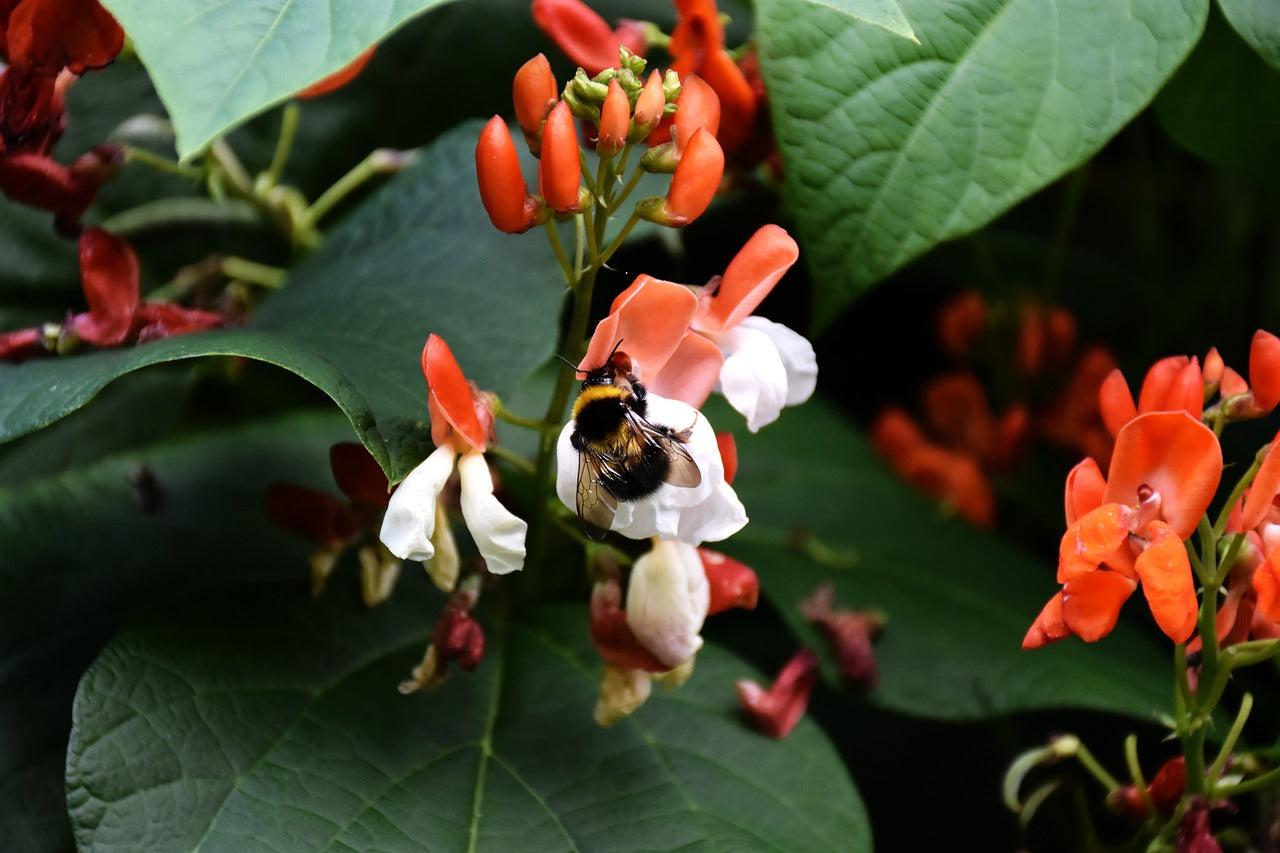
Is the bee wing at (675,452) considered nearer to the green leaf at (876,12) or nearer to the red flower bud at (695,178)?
the red flower bud at (695,178)

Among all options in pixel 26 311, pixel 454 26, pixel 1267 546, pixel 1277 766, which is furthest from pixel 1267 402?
pixel 26 311

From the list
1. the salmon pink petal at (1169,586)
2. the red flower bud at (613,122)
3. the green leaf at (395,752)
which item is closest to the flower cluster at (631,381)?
the red flower bud at (613,122)

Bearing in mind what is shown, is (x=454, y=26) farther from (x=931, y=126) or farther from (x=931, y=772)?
(x=931, y=772)

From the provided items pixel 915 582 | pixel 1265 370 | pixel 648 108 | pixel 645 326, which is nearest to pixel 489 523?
pixel 645 326

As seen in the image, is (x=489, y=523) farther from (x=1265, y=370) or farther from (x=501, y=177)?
(x=1265, y=370)

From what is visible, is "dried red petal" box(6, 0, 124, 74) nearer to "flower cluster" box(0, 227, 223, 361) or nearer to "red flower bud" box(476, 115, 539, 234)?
"flower cluster" box(0, 227, 223, 361)

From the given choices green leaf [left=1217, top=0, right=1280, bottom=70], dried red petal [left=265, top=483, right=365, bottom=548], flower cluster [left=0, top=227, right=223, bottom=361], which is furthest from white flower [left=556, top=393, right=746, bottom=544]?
green leaf [left=1217, top=0, right=1280, bottom=70]
